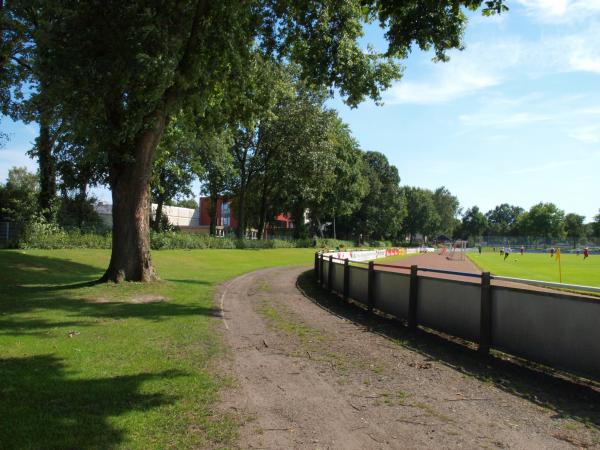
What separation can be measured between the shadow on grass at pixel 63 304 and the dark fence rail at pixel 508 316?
4.84m

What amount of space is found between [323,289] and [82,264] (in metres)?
13.6

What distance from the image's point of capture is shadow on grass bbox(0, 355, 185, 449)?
389cm

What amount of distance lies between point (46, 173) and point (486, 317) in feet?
108

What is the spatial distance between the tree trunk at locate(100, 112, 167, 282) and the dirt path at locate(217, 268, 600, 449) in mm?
7207

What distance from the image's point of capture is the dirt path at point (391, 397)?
426 cm

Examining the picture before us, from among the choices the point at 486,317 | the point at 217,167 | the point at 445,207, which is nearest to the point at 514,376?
the point at 486,317

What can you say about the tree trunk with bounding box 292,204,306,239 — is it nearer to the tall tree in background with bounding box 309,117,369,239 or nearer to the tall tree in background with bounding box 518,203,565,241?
the tall tree in background with bounding box 309,117,369,239

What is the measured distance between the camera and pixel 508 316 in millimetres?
6961

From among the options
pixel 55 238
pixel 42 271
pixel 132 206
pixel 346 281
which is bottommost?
pixel 42 271

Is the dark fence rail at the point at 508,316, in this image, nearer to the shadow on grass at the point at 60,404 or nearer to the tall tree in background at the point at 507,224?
the shadow on grass at the point at 60,404

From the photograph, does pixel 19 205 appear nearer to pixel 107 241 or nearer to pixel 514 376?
pixel 107 241

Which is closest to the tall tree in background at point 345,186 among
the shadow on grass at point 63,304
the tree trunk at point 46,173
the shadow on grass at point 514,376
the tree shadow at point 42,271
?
the tree trunk at point 46,173

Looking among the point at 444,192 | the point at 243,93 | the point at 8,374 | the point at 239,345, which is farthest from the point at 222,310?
the point at 444,192

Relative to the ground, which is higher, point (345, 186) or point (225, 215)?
point (345, 186)
